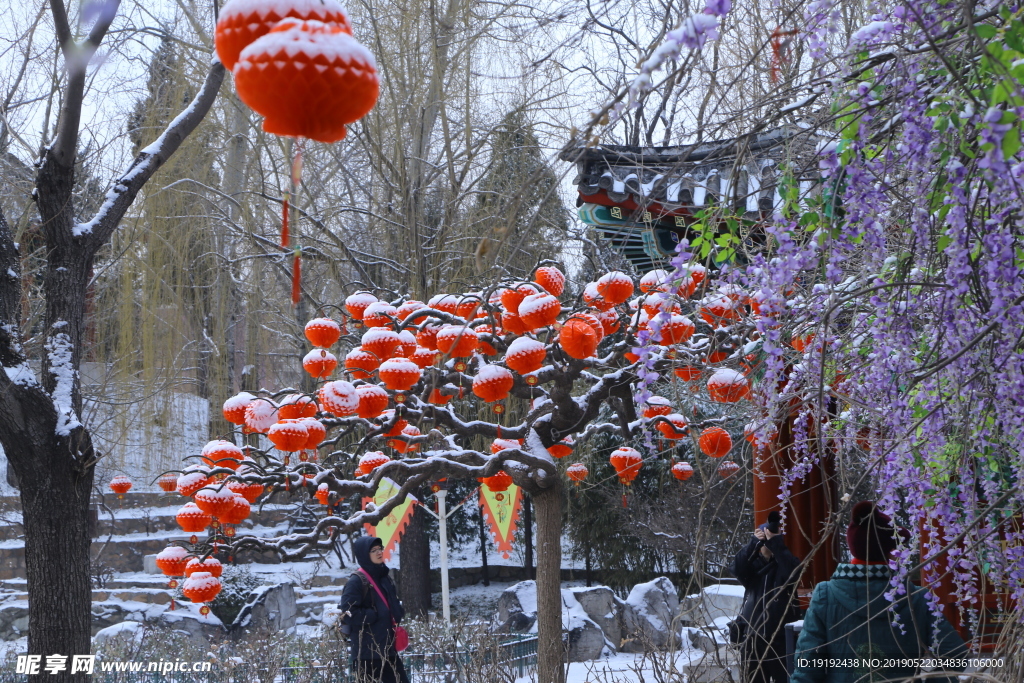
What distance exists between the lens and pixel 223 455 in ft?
17.3

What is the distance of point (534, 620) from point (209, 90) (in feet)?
20.8

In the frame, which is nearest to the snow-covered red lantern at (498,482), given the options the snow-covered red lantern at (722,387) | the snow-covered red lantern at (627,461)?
the snow-covered red lantern at (627,461)

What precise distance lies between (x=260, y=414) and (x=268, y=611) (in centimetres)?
562

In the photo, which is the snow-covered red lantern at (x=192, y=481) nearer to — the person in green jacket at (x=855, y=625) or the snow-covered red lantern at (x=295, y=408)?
the snow-covered red lantern at (x=295, y=408)

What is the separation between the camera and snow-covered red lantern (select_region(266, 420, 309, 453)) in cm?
470

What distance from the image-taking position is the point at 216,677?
5820 mm

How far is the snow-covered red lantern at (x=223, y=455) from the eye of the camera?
5266 mm

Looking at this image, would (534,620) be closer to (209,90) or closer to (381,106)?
(381,106)

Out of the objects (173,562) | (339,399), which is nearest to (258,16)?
(339,399)

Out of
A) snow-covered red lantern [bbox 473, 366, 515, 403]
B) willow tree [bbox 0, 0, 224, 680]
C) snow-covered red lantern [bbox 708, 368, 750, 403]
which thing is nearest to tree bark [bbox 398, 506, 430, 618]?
snow-covered red lantern [bbox 473, 366, 515, 403]

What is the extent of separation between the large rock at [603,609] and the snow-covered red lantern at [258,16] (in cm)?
844

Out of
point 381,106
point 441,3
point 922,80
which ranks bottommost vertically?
point 922,80

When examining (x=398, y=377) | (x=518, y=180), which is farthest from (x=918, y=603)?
(x=518, y=180)

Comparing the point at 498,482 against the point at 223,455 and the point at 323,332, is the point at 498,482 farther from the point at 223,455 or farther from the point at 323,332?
the point at 223,455
